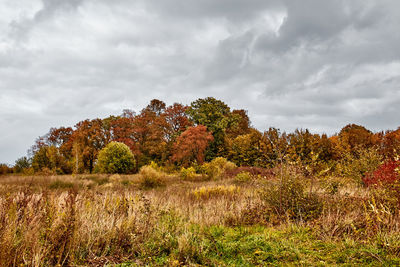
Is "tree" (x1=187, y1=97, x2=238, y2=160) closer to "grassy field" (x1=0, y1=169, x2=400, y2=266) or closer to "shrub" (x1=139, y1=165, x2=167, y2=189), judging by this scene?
"shrub" (x1=139, y1=165, x2=167, y2=189)

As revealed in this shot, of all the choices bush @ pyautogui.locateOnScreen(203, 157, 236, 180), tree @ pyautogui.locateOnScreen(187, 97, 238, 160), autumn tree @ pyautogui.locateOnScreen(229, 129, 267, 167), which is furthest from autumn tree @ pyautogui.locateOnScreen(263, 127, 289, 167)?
tree @ pyautogui.locateOnScreen(187, 97, 238, 160)

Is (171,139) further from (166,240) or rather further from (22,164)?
(166,240)

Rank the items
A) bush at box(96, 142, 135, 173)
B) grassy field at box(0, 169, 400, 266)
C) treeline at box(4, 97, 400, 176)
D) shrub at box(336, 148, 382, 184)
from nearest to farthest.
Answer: grassy field at box(0, 169, 400, 266) < shrub at box(336, 148, 382, 184) < bush at box(96, 142, 135, 173) < treeline at box(4, 97, 400, 176)

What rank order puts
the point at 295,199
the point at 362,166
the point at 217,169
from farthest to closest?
the point at 217,169, the point at 362,166, the point at 295,199

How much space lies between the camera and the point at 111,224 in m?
3.59

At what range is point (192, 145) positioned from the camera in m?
23.8

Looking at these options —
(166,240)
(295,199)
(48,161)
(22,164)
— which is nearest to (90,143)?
(48,161)

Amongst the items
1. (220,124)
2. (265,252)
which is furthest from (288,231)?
(220,124)

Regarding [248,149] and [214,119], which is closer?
[248,149]

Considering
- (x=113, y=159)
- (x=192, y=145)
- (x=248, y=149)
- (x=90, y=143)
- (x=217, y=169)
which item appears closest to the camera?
(x=217, y=169)

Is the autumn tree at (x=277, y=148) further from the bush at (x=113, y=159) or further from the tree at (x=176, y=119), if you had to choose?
the tree at (x=176, y=119)

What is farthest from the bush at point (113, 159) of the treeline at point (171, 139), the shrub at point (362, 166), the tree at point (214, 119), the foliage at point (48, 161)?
the shrub at point (362, 166)

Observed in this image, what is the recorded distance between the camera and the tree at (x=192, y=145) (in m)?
23.8

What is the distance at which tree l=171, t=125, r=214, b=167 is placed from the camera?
23791 mm
